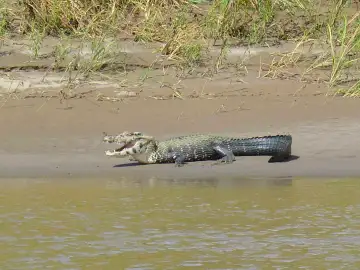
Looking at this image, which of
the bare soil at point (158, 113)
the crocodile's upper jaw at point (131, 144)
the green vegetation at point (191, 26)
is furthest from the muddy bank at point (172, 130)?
the green vegetation at point (191, 26)

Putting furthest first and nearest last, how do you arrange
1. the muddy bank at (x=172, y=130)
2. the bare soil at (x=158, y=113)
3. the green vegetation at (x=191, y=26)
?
the green vegetation at (x=191, y=26) → the bare soil at (x=158, y=113) → the muddy bank at (x=172, y=130)

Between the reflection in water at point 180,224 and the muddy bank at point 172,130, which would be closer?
the reflection in water at point 180,224

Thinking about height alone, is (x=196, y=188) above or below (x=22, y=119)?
below

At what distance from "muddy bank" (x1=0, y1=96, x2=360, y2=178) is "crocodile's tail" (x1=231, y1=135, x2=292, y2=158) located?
85 millimetres

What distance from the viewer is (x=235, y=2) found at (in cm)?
1140

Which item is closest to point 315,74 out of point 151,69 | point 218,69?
point 218,69

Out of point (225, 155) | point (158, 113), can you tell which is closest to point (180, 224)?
point (225, 155)

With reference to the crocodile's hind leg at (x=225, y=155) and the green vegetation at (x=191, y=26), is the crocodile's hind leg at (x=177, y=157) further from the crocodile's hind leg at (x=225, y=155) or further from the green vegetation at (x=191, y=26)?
the green vegetation at (x=191, y=26)

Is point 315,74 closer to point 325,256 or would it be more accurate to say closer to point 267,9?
point 267,9

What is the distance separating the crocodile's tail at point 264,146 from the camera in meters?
8.55

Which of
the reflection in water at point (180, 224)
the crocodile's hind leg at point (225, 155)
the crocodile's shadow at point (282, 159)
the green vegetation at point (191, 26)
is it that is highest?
the green vegetation at point (191, 26)

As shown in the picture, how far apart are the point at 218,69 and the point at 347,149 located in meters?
2.39

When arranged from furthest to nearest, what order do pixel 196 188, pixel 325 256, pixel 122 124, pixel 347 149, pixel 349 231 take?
pixel 122 124
pixel 347 149
pixel 196 188
pixel 349 231
pixel 325 256

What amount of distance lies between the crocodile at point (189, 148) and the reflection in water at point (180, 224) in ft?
2.16
